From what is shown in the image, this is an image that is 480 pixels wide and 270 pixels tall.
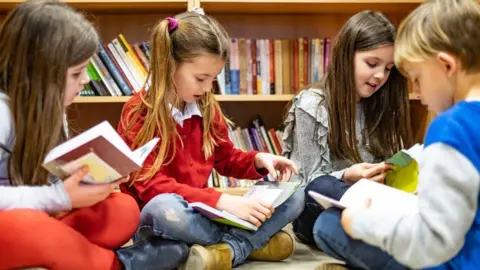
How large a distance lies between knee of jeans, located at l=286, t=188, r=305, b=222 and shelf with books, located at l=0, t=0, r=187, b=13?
877 millimetres

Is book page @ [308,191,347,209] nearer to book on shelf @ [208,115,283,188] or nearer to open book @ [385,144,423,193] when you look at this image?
open book @ [385,144,423,193]

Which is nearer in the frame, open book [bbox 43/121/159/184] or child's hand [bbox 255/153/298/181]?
open book [bbox 43/121/159/184]

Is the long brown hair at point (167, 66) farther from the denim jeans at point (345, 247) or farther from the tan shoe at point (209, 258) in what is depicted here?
the denim jeans at point (345, 247)

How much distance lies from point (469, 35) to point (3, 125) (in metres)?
0.86

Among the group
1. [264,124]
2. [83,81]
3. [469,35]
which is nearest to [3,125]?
[83,81]

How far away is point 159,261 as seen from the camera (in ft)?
4.30

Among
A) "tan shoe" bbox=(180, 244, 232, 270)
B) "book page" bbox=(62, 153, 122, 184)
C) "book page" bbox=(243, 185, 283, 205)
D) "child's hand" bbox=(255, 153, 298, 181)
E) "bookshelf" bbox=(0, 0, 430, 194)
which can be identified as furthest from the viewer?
"bookshelf" bbox=(0, 0, 430, 194)

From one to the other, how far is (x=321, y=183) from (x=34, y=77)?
0.77 meters

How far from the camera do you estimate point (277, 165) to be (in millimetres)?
1586

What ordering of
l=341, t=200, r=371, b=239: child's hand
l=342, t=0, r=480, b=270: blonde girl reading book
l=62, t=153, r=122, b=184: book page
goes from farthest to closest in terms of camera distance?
l=62, t=153, r=122, b=184: book page < l=341, t=200, r=371, b=239: child's hand < l=342, t=0, r=480, b=270: blonde girl reading book

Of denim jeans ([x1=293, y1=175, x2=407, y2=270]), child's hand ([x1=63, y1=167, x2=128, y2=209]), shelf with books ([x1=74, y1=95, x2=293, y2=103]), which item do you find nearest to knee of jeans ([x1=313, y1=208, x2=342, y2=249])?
denim jeans ([x1=293, y1=175, x2=407, y2=270])

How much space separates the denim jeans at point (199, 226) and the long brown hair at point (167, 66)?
138 millimetres

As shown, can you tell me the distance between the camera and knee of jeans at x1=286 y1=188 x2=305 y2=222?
147cm

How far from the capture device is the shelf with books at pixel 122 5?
201 cm
